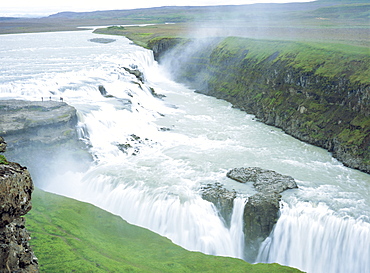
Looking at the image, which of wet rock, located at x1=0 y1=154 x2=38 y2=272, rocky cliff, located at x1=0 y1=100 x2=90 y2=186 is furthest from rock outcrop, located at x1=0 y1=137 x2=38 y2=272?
rocky cliff, located at x1=0 y1=100 x2=90 y2=186

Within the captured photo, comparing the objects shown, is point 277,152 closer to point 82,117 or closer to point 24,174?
point 82,117

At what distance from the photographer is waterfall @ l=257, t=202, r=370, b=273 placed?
73.0 ft

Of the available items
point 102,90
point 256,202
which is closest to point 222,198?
point 256,202

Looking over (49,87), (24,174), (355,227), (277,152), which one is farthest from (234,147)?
(24,174)

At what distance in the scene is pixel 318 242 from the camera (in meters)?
23.2

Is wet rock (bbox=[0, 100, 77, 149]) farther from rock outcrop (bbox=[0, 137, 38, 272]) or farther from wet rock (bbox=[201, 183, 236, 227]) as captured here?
rock outcrop (bbox=[0, 137, 38, 272])

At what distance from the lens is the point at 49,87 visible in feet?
148

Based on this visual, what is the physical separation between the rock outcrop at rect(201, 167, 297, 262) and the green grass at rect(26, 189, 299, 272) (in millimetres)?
3492

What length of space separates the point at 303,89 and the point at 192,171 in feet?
66.0

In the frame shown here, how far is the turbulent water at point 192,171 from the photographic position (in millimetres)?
23500

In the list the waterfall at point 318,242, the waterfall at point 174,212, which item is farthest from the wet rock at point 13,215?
the waterfall at point 318,242

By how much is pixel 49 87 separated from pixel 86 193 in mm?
20898

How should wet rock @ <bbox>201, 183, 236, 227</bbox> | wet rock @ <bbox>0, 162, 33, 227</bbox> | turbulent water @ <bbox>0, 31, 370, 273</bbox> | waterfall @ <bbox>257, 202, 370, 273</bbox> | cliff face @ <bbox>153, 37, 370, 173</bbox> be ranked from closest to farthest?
1. wet rock @ <bbox>0, 162, 33, 227</bbox>
2. waterfall @ <bbox>257, 202, 370, 273</bbox>
3. turbulent water @ <bbox>0, 31, 370, 273</bbox>
4. wet rock @ <bbox>201, 183, 236, 227</bbox>
5. cliff face @ <bbox>153, 37, 370, 173</bbox>

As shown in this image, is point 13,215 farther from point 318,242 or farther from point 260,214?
point 318,242
